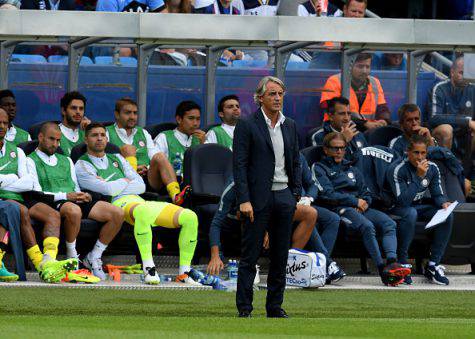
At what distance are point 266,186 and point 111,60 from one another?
6.33 meters

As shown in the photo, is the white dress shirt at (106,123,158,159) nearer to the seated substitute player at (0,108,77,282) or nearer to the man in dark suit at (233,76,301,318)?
the seated substitute player at (0,108,77,282)

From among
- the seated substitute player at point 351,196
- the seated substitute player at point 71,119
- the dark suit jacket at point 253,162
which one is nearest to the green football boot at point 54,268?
the seated substitute player at point 71,119

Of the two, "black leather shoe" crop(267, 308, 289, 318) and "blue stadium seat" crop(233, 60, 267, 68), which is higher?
"blue stadium seat" crop(233, 60, 267, 68)

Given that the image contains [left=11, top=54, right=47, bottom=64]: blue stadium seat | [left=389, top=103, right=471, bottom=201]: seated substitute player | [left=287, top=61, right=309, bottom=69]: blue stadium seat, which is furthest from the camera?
[left=287, top=61, right=309, bottom=69]: blue stadium seat

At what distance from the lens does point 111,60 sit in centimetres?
1711

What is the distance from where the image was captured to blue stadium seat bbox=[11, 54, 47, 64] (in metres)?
16.8

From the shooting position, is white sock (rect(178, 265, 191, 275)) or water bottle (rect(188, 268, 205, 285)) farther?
white sock (rect(178, 265, 191, 275))

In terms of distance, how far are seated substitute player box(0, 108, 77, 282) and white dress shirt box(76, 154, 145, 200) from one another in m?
0.76

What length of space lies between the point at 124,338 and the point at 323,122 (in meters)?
8.20

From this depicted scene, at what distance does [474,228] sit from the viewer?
53.5ft

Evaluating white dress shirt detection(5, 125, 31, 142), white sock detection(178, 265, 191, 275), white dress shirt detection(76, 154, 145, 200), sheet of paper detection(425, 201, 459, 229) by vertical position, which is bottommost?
white sock detection(178, 265, 191, 275)

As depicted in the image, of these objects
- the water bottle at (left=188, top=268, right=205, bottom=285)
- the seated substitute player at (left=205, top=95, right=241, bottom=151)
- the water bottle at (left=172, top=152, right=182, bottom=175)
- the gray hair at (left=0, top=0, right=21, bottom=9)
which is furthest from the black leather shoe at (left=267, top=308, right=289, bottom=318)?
the gray hair at (left=0, top=0, right=21, bottom=9)

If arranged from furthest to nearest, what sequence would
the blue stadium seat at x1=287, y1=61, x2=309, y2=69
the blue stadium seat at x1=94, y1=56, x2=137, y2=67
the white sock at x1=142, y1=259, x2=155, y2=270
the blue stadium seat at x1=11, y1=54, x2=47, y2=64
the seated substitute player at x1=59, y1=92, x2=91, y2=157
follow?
the blue stadium seat at x1=287, y1=61, x2=309, y2=69, the blue stadium seat at x1=94, y1=56, x2=137, y2=67, the blue stadium seat at x1=11, y1=54, x2=47, y2=64, the seated substitute player at x1=59, y1=92, x2=91, y2=157, the white sock at x1=142, y1=259, x2=155, y2=270

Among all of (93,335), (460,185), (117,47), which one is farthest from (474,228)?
(93,335)
